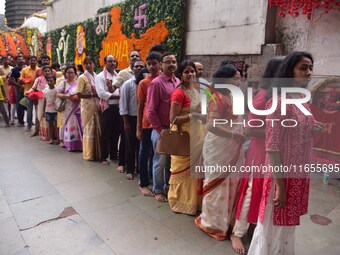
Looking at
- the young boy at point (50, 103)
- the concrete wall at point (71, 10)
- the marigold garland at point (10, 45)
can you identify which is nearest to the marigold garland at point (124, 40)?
the concrete wall at point (71, 10)

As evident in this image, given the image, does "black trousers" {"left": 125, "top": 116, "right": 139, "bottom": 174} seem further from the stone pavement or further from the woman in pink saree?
the woman in pink saree

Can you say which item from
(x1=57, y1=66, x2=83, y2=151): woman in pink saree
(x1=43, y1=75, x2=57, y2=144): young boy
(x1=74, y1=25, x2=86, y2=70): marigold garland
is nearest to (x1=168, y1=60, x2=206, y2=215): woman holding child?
(x1=57, y1=66, x2=83, y2=151): woman in pink saree

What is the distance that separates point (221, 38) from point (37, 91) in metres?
3.72

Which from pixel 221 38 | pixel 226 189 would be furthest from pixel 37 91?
pixel 226 189

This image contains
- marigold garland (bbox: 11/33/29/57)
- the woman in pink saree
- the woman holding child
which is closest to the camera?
the woman holding child

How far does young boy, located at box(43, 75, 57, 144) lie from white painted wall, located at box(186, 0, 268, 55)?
2.74 meters

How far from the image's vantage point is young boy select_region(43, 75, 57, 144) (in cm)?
518

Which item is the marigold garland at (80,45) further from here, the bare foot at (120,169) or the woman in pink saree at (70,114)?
the bare foot at (120,169)

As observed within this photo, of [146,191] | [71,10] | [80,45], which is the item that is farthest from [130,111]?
[71,10]

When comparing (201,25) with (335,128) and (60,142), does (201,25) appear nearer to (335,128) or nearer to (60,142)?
(335,128)

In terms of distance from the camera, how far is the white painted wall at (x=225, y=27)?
4.39 m

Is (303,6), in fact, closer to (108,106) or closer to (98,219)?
(108,106)

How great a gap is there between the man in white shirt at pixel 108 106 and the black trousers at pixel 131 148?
263 mm

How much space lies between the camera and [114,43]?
8125 mm
